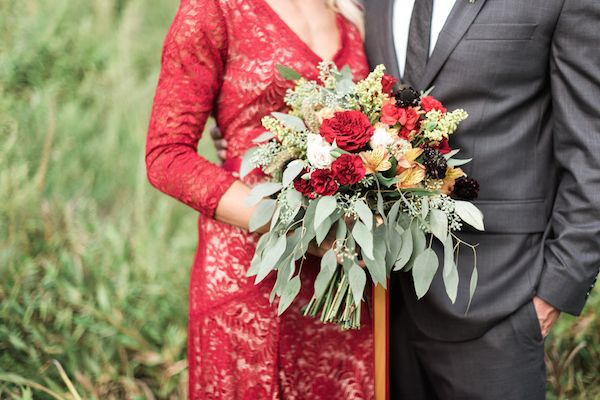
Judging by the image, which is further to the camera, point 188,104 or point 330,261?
point 188,104

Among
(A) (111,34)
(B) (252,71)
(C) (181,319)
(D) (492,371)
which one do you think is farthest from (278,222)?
(A) (111,34)

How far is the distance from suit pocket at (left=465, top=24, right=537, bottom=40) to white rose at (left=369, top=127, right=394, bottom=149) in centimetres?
57

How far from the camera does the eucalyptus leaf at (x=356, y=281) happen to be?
1969mm

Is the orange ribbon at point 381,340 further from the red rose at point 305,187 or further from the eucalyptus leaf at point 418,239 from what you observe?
the red rose at point 305,187

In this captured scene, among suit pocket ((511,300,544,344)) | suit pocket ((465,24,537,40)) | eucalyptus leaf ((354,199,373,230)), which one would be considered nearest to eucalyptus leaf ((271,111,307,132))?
eucalyptus leaf ((354,199,373,230))

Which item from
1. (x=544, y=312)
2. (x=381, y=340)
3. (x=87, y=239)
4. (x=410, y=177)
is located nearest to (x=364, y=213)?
(x=410, y=177)

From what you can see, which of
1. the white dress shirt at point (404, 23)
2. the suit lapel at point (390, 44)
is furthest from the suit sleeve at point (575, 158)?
the suit lapel at point (390, 44)

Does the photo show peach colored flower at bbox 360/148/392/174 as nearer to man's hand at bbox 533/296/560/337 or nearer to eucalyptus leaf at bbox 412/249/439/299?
eucalyptus leaf at bbox 412/249/439/299

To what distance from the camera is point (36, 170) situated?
464 centimetres

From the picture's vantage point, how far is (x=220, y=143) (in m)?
2.60

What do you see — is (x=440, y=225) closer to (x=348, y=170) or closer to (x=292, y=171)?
(x=348, y=170)

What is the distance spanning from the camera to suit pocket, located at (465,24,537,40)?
2248mm

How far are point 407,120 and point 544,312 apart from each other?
916mm

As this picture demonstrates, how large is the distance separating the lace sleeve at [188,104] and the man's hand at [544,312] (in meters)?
1.12
